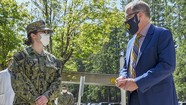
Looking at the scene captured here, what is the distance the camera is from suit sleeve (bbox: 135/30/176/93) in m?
3.44

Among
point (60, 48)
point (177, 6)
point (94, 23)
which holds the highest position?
point (177, 6)

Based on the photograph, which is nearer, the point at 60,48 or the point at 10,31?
the point at 10,31

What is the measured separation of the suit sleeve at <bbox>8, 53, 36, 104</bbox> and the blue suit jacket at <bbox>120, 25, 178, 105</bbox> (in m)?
1.46

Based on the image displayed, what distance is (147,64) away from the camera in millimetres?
3600

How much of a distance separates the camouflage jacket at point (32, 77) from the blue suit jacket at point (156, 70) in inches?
54.2

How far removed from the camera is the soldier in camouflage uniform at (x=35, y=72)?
4.40m

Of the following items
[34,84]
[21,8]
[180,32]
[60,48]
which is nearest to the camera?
[34,84]

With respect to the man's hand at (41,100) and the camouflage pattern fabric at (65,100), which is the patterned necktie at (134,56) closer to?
the man's hand at (41,100)

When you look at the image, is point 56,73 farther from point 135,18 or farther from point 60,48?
point 60,48

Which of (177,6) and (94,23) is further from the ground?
(177,6)

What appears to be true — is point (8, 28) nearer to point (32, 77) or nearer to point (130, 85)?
point (32, 77)

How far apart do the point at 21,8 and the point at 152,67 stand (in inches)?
698

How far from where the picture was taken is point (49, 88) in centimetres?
454

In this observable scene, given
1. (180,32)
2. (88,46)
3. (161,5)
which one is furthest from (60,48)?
(161,5)
